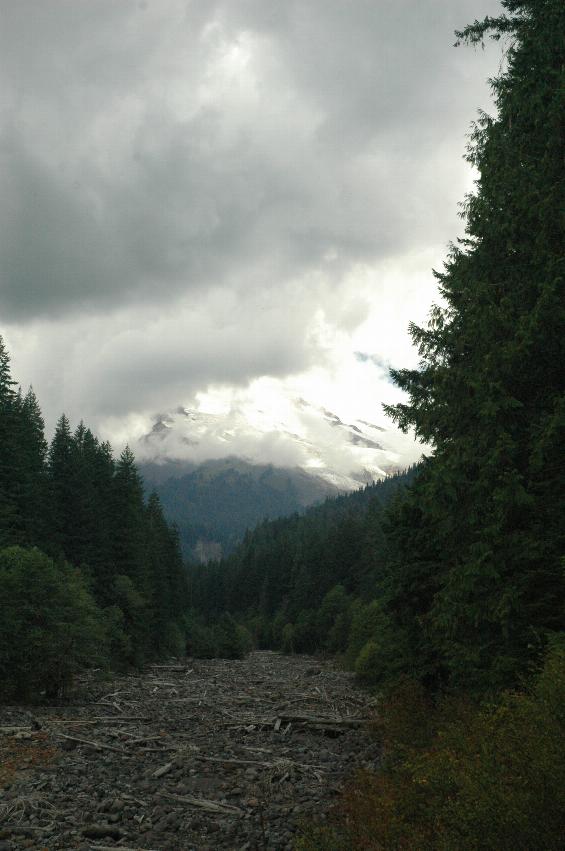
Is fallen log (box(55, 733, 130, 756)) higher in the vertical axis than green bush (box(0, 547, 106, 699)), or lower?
lower

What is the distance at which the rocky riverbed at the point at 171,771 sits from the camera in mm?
9891

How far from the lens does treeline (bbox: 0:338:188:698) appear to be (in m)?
22.6

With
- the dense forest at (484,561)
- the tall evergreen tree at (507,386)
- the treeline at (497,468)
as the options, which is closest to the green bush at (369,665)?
the dense forest at (484,561)

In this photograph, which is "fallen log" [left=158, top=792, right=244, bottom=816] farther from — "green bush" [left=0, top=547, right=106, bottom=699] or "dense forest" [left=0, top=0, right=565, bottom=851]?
"green bush" [left=0, top=547, right=106, bottom=699]

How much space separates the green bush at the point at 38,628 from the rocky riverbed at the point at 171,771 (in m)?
1.42

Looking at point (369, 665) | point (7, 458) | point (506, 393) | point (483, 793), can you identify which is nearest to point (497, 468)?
point (506, 393)

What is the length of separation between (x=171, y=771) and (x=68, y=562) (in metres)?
26.5

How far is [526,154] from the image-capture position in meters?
11.6

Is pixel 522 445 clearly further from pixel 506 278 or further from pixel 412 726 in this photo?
pixel 412 726

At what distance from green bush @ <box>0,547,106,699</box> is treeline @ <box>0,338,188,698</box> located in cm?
4

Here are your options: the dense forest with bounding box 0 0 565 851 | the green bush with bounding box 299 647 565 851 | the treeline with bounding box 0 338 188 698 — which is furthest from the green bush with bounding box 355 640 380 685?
the green bush with bounding box 299 647 565 851

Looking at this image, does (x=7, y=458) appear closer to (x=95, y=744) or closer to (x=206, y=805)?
(x=95, y=744)

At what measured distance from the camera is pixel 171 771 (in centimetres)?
1362

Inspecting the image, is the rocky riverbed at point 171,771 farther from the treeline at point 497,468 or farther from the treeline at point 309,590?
the treeline at point 309,590
